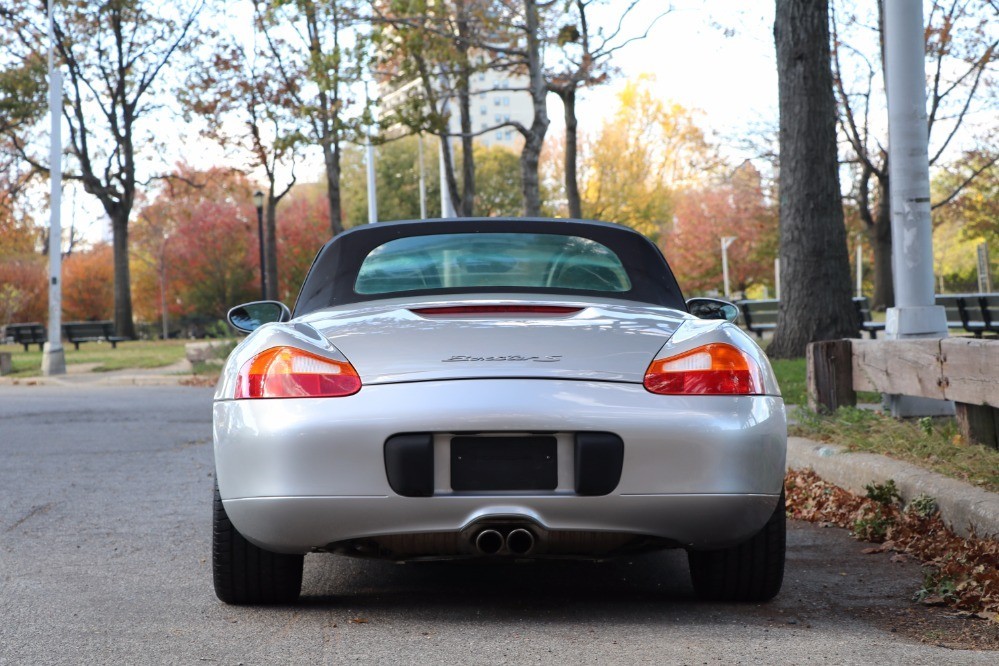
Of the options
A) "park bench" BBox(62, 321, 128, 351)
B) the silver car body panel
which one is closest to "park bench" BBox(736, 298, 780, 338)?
"park bench" BBox(62, 321, 128, 351)

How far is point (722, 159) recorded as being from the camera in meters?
41.6

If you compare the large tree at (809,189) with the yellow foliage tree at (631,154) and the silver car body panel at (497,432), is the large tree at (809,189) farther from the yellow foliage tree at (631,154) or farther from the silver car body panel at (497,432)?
the yellow foliage tree at (631,154)

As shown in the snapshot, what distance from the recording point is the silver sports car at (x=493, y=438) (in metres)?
3.73

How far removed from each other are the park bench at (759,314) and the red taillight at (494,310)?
2367cm

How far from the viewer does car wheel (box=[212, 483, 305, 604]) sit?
415 centimetres

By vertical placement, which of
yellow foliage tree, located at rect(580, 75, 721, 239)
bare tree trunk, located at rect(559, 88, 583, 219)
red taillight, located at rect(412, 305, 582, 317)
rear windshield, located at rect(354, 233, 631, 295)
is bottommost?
red taillight, located at rect(412, 305, 582, 317)

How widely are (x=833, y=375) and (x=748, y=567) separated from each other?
4.22 meters

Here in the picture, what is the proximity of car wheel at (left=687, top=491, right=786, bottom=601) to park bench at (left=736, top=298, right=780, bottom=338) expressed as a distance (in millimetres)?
23382

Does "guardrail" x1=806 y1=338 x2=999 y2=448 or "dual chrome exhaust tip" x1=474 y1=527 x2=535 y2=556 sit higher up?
"guardrail" x1=806 y1=338 x2=999 y2=448

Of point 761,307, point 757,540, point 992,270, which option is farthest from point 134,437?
point 992,270

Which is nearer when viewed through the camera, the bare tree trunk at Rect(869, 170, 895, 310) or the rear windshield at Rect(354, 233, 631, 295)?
the rear windshield at Rect(354, 233, 631, 295)

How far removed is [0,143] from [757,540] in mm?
43678

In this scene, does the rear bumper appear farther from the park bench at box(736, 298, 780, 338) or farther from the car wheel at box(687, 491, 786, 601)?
the park bench at box(736, 298, 780, 338)

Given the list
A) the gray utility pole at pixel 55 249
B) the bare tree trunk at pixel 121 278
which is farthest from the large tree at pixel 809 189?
the bare tree trunk at pixel 121 278
